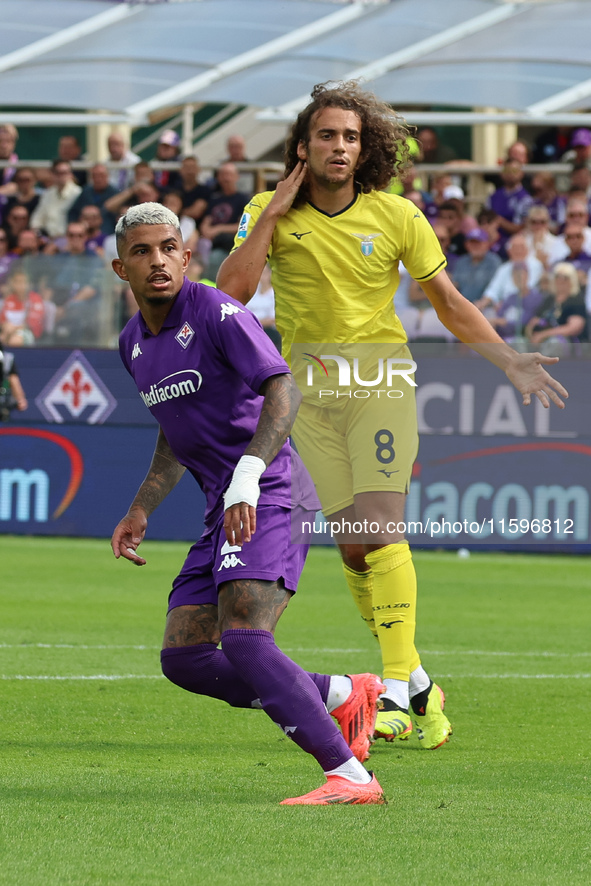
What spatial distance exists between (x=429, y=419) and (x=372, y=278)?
8.50m

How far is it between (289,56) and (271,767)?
18320 millimetres

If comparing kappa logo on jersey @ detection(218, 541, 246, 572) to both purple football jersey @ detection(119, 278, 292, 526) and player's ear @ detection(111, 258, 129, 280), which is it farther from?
player's ear @ detection(111, 258, 129, 280)

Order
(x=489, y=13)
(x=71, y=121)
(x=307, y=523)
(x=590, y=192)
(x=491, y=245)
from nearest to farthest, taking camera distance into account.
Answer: (x=307, y=523), (x=491, y=245), (x=590, y=192), (x=71, y=121), (x=489, y=13)

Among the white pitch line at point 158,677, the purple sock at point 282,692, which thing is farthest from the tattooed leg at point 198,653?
the white pitch line at point 158,677

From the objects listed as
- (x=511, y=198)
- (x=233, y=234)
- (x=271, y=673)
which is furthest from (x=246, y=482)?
(x=511, y=198)

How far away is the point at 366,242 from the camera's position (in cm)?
597

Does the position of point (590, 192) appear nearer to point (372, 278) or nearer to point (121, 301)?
point (121, 301)

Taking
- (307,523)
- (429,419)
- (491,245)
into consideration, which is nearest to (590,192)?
(491,245)

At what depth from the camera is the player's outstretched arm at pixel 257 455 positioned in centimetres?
447

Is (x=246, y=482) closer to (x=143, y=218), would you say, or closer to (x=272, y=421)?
(x=272, y=421)

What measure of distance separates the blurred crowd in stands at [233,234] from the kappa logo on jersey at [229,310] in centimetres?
847

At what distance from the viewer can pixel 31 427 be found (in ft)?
51.3

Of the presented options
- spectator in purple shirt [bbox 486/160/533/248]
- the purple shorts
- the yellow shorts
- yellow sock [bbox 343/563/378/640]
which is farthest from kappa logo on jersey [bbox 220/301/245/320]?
spectator in purple shirt [bbox 486/160/533/248]

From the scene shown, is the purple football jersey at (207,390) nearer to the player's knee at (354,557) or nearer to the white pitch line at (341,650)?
the player's knee at (354,557)
